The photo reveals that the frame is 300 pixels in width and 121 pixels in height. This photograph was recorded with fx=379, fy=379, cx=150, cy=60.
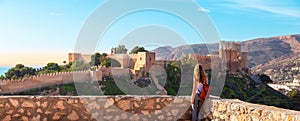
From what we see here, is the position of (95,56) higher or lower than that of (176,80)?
higher

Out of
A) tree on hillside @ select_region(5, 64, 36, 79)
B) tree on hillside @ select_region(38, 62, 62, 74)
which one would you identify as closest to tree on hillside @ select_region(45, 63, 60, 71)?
tree on hillside @ select_region(38, 62, 62, 74)

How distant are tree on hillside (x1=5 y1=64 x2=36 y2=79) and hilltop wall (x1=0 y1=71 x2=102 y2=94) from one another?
910cm

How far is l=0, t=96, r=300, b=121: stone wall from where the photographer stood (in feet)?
15.3

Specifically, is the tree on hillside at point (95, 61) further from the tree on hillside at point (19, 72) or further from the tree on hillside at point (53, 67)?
the tree on hillside at point (19, 72)

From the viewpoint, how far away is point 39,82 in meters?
45.4

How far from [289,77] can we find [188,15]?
70084 millimetres

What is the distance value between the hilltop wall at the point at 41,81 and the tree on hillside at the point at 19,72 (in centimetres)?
910

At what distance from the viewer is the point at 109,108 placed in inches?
194

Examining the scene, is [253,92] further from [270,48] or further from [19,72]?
[270,48]

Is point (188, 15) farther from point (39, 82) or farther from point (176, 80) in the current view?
point (176, 80)

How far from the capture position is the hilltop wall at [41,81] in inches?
1714

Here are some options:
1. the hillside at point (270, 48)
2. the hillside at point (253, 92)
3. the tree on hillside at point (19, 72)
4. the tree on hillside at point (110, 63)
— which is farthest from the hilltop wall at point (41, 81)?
the hillside at point (270, 48)

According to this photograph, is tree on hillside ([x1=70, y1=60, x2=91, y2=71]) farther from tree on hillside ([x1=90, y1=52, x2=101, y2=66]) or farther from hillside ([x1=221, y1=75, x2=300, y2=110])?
hillside ([x1=221, y1=75, x2=300, y2=110])

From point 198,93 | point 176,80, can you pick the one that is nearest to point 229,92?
point 176,80
